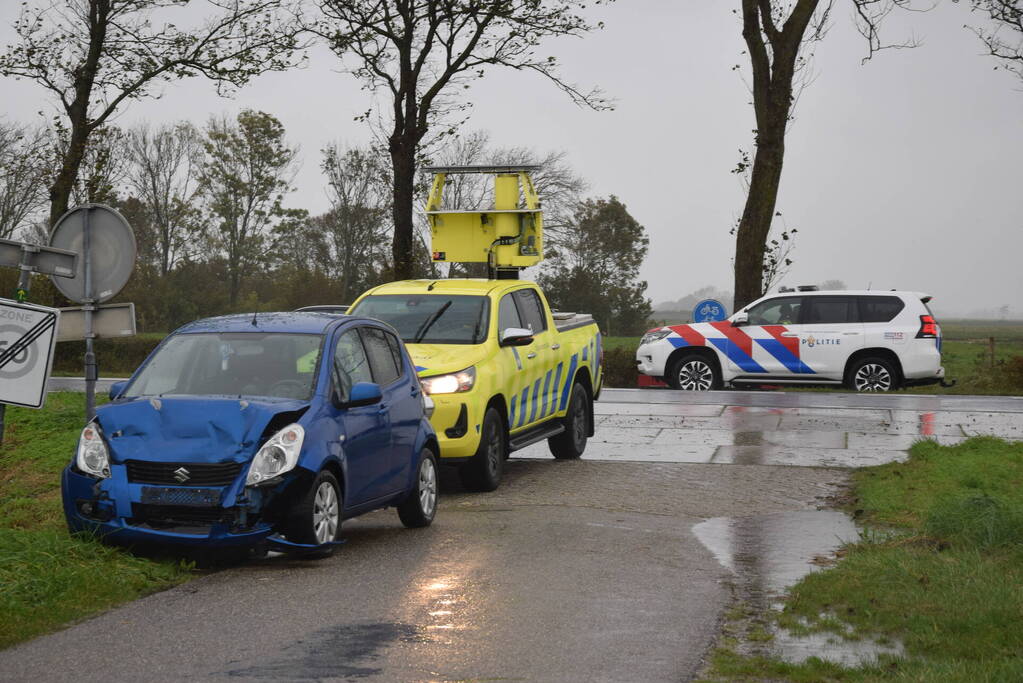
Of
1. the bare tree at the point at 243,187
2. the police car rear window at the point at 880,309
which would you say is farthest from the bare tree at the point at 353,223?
the police car rear window at the point at 880,309

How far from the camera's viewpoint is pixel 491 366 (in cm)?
1262

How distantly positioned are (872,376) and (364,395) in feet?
55.2

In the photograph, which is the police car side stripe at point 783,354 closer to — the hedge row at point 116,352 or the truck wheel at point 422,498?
the truck wheel at point 422,498

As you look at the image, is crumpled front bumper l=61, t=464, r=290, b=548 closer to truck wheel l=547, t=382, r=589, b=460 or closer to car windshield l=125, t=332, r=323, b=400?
Result: car windshield l=125, t=332, r=323, b=400

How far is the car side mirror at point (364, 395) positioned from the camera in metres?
9.32

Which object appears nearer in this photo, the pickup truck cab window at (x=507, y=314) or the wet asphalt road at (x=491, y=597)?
the wet asphalt road at (x=491, y=597)

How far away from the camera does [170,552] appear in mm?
9031

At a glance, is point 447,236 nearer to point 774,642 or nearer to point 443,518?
point 443,518

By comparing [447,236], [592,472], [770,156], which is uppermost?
[770,156]

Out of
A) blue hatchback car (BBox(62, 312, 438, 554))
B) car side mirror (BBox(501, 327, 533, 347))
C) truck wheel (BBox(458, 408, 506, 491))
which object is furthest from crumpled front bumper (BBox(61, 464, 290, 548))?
car side mirror (BBox(501, 327, 533, 347))

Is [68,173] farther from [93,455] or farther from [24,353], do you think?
[93,455]

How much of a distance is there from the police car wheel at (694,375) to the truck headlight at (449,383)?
43.2 ft

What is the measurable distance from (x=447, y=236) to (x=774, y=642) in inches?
575

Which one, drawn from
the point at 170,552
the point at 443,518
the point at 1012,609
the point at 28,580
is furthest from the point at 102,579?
the point at 1012,609
